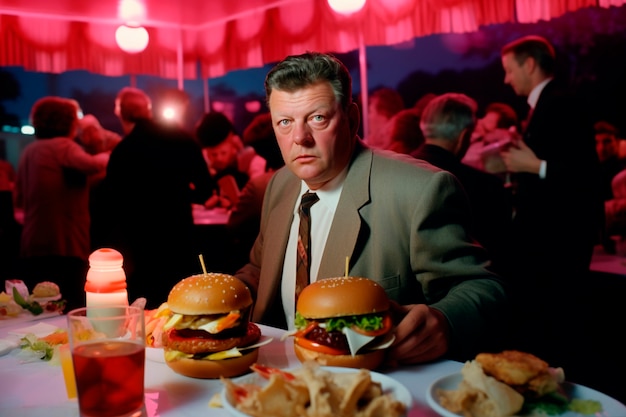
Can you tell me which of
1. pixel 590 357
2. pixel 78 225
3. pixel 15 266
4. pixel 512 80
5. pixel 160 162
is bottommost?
pixel 590 357

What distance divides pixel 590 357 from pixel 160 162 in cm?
314

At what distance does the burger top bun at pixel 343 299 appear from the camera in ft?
4.54

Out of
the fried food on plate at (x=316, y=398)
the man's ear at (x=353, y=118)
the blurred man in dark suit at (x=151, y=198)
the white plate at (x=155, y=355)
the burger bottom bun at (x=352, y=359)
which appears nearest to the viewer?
the fried food on plate at (x=316, y=398)

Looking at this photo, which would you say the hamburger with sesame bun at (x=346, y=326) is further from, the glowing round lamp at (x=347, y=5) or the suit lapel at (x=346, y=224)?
the glowing round lamp at (x=347, y=5)

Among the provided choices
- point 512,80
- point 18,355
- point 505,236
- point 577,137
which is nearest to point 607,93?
point 512,80

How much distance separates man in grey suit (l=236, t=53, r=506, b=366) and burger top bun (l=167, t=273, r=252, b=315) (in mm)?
534

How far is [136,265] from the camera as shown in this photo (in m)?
4.40

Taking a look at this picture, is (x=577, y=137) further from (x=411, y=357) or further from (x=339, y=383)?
(x=339, y=383)

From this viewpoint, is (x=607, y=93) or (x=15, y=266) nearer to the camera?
(x=15, y=266)

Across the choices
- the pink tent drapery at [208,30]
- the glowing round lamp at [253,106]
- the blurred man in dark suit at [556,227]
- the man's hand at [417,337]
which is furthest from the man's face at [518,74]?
the glowing round lamp at [253,106]

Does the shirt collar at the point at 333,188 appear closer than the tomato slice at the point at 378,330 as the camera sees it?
No

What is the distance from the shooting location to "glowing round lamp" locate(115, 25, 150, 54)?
7.14m

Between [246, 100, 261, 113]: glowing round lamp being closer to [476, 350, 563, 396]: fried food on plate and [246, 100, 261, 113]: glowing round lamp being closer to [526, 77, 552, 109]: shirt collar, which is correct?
[526, 77, 552, 109]: shirt collar

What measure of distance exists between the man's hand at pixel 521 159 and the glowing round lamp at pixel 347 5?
245cm
